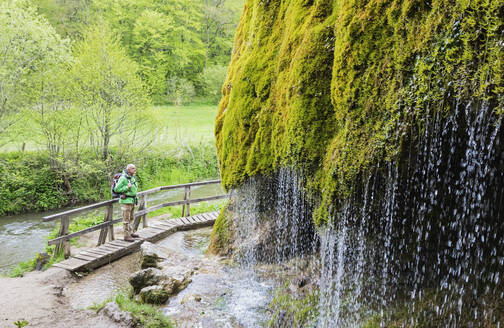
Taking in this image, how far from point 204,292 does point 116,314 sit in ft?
5.60

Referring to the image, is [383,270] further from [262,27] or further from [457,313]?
[262,27]

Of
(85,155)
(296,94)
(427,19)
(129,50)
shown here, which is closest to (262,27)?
(296,94)

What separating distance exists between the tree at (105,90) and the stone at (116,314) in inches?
549

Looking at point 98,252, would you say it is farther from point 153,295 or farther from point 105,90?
point 105,90

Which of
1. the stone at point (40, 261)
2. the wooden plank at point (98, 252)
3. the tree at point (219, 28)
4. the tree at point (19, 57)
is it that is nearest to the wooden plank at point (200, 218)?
the wooden plank at point (98, 252)

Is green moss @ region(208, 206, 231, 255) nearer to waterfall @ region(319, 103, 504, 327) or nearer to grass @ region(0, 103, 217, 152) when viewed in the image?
waterfall @ region(319, 103, 504, 327)

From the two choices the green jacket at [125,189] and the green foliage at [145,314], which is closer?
the green foliage at [145,314]

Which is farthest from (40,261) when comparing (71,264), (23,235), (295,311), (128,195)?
(23,235)

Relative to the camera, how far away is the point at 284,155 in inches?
221

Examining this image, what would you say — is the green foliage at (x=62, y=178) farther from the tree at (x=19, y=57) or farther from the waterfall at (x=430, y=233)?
the waterfall at (x=430, y=233)

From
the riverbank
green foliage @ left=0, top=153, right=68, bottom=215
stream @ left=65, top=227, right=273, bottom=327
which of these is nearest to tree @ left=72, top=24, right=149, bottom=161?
green foliage @ left=0, top=153, right=68, bottom=215

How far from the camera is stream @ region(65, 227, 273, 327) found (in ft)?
20.0

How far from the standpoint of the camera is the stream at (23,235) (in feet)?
38.5

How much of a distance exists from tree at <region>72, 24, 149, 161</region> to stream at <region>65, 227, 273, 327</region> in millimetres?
11241
